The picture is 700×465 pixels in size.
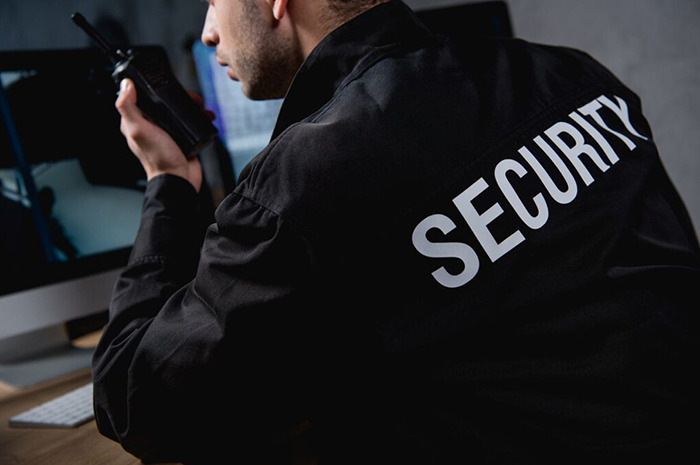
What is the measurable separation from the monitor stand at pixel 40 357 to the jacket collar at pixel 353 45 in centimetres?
62

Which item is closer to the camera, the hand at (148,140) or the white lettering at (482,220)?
the white lettering at (482,220)

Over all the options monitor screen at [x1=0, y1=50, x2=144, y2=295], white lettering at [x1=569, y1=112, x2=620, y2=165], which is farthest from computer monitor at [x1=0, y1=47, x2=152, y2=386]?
white lettering at [x1=569, y1=112, x2=620, y2=165]

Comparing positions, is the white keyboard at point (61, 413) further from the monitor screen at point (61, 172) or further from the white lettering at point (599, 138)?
the white lettering at point (599, 138)

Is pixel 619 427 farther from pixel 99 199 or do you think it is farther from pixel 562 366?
pixel 99 199

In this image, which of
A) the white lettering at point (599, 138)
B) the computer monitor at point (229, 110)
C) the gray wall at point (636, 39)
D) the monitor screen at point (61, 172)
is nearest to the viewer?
the white lettering at point (599, 138)

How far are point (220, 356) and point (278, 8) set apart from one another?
0.45 meters

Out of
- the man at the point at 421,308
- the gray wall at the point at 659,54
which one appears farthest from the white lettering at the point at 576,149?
the gray wall at the point at 659,54

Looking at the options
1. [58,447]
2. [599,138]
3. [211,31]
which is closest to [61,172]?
[211,31]

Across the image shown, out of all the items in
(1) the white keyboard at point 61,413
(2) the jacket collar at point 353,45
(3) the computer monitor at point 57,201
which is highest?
(2) the jacket collar at point 353,45

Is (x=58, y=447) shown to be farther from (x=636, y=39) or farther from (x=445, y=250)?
(x=636, y=39)

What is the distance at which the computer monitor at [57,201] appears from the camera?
959 mm

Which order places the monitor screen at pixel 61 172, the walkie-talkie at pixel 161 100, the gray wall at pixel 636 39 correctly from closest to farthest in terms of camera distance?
1. the walkie-talkie at pixel 161 100
2. the monitor screen at pixel 61 172
3. the gray wall at pixel 636 39

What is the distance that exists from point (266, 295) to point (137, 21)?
5.00ft

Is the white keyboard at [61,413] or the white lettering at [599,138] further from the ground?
the white lettering at [599,138]
